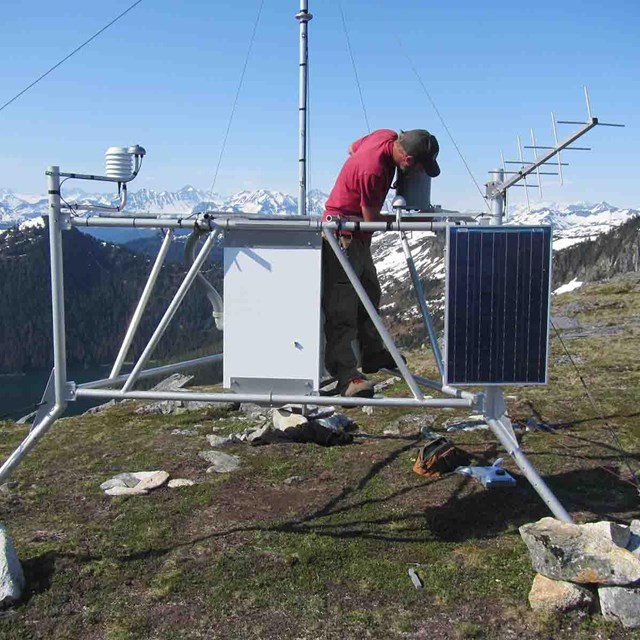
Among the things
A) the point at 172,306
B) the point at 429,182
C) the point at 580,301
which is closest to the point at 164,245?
the point at 172,306

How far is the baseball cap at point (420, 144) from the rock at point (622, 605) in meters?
4.84

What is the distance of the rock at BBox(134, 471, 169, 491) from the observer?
930 centimetres

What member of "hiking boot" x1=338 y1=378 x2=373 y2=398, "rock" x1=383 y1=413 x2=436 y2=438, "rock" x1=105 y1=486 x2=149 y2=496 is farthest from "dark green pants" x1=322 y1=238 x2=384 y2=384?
"rock" x1=383 y1=413 x2=436 y2=438

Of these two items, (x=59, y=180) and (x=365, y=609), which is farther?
(x=59, y=180)

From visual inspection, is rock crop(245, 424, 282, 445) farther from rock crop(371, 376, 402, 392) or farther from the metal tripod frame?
rock crop(371, 376, 402, 392)

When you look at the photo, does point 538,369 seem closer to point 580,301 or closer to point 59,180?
point 59,180

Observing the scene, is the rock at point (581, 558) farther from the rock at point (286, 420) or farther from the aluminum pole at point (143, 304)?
the rock at point (286, 420)

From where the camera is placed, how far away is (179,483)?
944 centimetres

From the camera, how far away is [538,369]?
7.38 metres

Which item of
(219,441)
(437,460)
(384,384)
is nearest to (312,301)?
(437,460)

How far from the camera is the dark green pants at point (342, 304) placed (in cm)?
843

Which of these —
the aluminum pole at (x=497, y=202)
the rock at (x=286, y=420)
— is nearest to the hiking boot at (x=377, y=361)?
the rock at (x=286, y=420)

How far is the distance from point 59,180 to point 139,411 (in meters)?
7.63

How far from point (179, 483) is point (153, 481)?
0.37 metres
